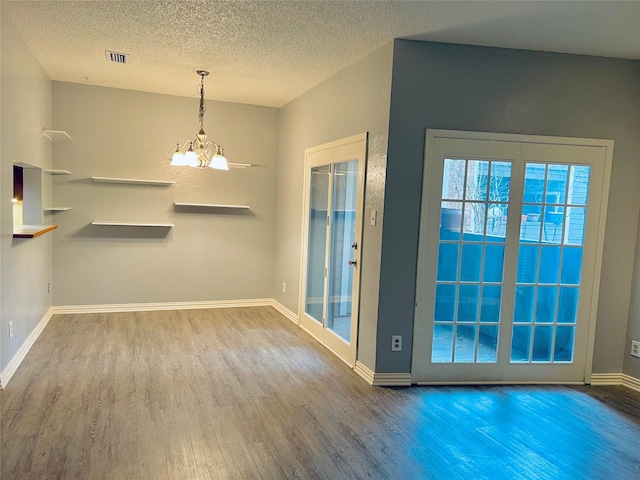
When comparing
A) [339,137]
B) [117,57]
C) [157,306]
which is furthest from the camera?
[157,306]

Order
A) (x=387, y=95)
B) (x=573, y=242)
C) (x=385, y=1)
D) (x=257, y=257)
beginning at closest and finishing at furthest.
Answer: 1. (x=385, y=1)
2. (x=387, y=95)
3. (x=573, y=242)
4. (x=257, y=257)

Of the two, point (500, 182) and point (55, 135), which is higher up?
point (55, 135)

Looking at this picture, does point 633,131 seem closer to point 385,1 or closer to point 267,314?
point 385,1

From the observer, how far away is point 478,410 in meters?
3.13

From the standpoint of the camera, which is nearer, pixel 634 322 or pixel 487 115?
pixel 487 115

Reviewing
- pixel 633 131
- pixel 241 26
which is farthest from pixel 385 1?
pixel 633 131

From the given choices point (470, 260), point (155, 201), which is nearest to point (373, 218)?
point (470, 260)

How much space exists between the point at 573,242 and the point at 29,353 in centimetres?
464

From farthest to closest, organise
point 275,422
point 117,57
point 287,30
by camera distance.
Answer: point 117,57
point 287,30
point 275,422

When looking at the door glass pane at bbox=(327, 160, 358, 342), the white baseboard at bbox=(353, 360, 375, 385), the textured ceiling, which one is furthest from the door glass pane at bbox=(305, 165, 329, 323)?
the textured ceiling

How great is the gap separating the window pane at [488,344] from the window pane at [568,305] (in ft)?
1.90

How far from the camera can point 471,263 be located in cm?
352

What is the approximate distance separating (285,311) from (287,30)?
3.37 m

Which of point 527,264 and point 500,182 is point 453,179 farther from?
point 527,264
